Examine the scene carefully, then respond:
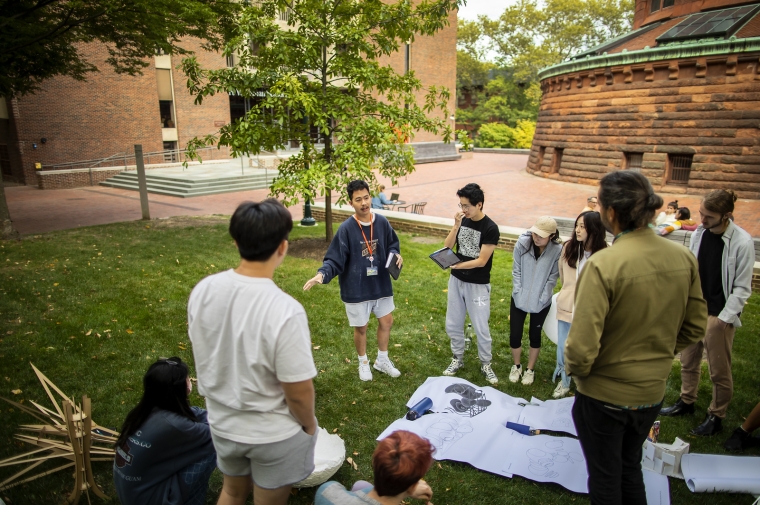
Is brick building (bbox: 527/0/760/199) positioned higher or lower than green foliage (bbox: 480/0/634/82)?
lower

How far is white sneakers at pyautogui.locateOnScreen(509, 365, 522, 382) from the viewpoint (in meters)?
5.09

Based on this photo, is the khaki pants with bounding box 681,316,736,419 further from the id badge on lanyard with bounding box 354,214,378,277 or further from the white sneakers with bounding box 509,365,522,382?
the id badge on lanyard with bounding box 354,214,378,277

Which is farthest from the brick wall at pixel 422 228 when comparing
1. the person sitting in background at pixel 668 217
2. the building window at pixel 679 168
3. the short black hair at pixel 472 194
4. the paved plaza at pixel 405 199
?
the building window at pixel 679 168

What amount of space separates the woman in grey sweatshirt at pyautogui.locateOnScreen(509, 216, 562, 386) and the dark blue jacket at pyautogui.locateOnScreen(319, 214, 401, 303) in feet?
4.08

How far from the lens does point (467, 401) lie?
4586 mm

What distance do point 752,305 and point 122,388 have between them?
27.5ft

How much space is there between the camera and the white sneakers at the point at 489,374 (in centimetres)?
504

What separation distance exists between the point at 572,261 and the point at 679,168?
768 inches

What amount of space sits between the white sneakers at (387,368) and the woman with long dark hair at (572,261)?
60.9 inches

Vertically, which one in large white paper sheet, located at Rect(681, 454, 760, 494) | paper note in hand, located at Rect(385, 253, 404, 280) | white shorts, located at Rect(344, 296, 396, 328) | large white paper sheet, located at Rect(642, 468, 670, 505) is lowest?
large white paper sheet, located at Rect(642, 468, 670, 505)

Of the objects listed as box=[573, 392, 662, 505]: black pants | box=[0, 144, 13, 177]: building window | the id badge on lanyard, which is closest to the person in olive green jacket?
box=[573, 392, 662, 505]: black pants

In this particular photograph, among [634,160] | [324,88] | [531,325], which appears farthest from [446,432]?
[634,160]

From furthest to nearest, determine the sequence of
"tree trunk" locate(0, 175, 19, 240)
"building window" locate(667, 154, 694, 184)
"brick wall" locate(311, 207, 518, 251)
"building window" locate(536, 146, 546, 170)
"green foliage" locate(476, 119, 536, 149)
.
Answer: "green foliage" locate(476, 119, 536, 149), "building window" locate(536, 146, 546, 170), "building window" locate(667, 154, 694, 184), "brick wall" locate(311, 207, 518, 251), "tree trunk" locate(0, 175, 19, 240)

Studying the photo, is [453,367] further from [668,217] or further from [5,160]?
[5,160]
